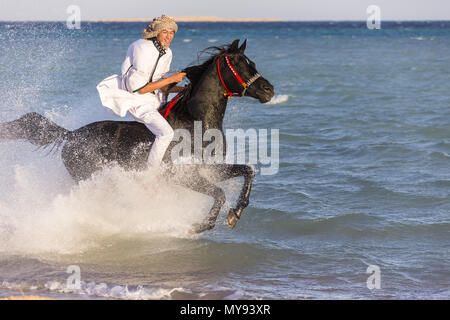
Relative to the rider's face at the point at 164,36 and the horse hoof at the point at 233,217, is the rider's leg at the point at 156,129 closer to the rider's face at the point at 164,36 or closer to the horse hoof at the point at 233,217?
the rider's face at the point at 164,36

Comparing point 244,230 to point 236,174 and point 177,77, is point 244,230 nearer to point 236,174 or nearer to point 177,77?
point 236,174

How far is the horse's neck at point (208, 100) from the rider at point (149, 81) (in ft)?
0.81

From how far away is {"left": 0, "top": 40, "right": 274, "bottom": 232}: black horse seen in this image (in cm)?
692

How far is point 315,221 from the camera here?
29.6 ft

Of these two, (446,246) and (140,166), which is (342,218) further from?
(140,166)

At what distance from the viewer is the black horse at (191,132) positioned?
692 cm

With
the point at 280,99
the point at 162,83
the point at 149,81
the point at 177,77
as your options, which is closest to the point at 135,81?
the point at 149,81

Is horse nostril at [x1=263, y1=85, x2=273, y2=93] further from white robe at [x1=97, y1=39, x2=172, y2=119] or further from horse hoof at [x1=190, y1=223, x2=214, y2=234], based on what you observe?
horse hoof at [x1=190, y1=223, x2=214, y2=234]

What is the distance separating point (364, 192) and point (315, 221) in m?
1.73

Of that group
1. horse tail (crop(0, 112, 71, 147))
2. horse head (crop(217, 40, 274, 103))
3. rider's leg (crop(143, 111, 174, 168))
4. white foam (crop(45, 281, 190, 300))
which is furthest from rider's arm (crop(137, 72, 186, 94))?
white foam (crop(45, 281, 190, 300))

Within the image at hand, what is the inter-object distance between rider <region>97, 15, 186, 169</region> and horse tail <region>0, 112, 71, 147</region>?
2.46 ft

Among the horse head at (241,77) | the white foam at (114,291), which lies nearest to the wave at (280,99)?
the horse head at (241,77)

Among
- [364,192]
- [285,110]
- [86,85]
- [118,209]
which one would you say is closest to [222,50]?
[118,209]

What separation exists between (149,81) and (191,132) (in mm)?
728
